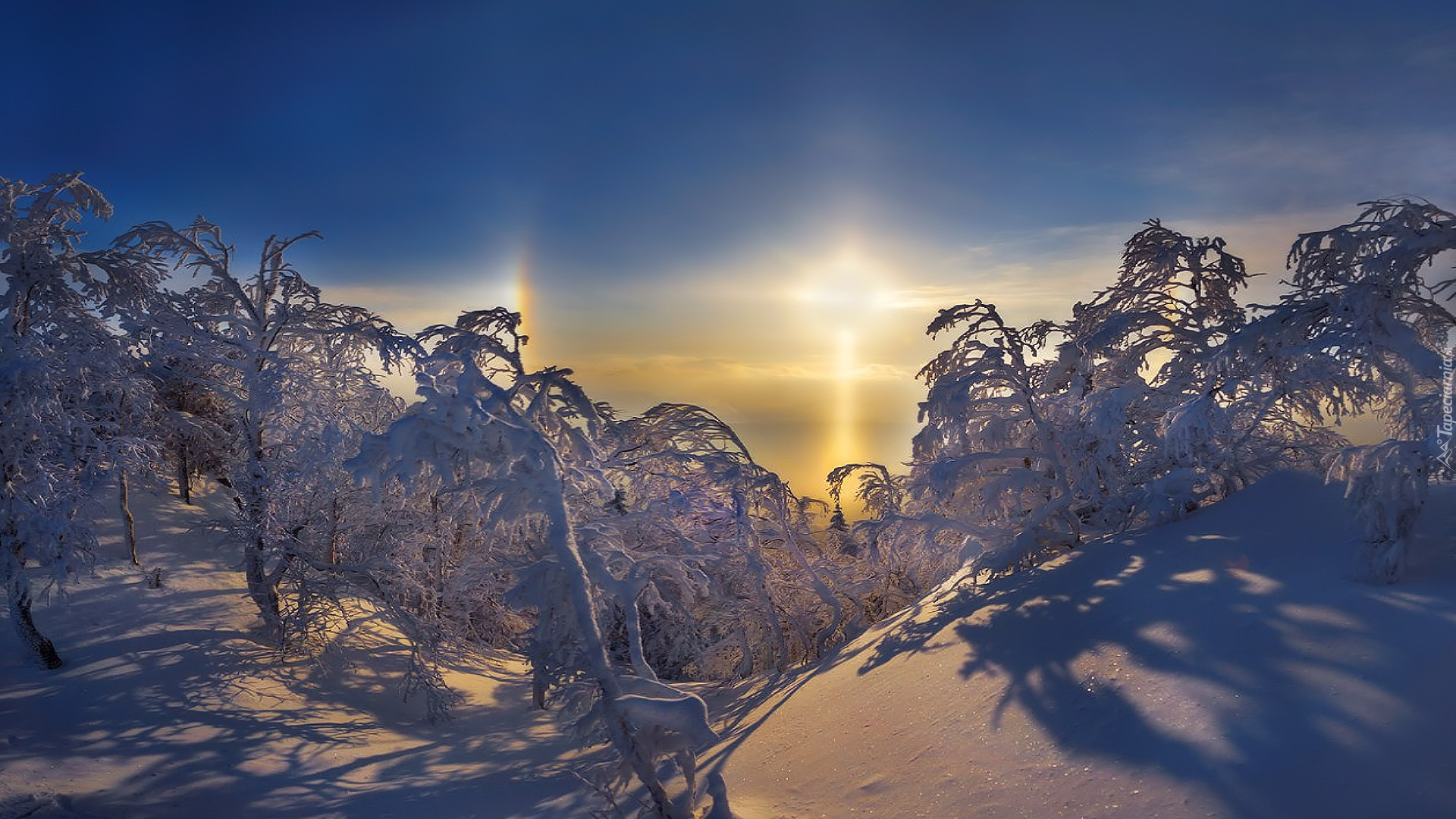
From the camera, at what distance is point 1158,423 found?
13852 mm

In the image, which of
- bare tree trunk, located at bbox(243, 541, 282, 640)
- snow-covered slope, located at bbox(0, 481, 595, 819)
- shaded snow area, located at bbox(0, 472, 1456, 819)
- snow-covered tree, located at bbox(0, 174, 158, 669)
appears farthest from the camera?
bare tree trunk, located at bbox(243, 541, 282, 640)

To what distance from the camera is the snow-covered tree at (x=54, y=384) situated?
A: 10.8 meters

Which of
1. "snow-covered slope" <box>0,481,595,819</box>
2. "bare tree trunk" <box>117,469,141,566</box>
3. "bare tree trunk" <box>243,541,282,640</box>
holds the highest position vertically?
"bare tree trunk" <box>117,469,141,566</box>

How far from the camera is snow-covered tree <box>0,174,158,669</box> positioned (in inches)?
426

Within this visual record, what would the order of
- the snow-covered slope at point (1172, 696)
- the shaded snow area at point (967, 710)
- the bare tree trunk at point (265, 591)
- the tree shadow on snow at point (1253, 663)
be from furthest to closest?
1. the bare tree trunk at point (265, 591)
2. the shaded snow area at point (967, 710)
3. the snow-covered slope at point (1172, 696)
4. the tree shadow on snow at point (1253, 663)

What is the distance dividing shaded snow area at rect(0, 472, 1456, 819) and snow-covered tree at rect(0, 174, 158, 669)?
1960mm

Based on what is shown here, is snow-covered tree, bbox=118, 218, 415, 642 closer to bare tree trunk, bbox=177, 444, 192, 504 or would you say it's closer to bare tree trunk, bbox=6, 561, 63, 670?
bare tree trunk, bbox=6, 561, 63, 670

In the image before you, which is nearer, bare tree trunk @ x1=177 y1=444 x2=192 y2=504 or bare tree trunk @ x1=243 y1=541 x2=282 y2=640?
bare tree trunk @ x1=243 y1=541 x2=282 y2=640

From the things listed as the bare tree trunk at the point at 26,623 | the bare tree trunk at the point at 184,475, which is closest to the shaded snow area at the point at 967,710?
the bare tree trunk at the point at 26,623

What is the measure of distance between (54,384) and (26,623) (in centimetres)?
368

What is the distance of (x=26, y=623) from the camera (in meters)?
11.0

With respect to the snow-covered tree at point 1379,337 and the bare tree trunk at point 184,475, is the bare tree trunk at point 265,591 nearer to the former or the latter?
the bare tree trunk at point 184,475

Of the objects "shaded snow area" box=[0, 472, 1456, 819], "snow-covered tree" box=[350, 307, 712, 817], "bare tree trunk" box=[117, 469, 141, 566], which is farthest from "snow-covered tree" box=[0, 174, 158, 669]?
"snow-covered tree" box=[350, 307, 712, 817]

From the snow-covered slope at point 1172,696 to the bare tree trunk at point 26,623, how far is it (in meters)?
10.6
